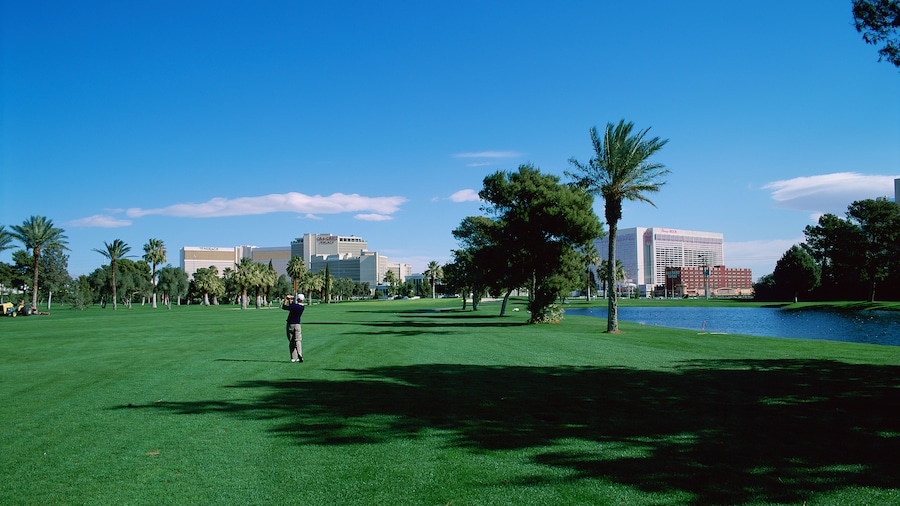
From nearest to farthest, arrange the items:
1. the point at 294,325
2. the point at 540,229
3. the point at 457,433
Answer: the point at 457,433 < the point at 294,325 < the point at 540,229

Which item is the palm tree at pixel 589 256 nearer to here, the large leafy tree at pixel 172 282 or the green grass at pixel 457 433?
the green grass at pixel 457 433

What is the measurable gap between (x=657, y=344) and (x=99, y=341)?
79.3 feet

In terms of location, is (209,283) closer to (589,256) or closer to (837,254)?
(589,256)

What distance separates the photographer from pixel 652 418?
8.48 metres

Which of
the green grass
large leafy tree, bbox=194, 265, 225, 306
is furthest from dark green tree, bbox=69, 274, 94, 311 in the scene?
the green grass

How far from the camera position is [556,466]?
6.26 meters

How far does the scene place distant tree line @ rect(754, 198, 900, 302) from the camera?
7581 cm

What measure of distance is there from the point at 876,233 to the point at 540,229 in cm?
6585

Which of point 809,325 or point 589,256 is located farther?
point 589,256

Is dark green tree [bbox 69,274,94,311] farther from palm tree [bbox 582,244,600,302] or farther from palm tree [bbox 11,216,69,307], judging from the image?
palm tree [bbox 582,244,600,302]

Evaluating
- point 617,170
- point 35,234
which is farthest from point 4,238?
point 617,170

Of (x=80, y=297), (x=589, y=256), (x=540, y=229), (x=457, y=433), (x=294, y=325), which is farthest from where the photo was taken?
(x=80, y=297)

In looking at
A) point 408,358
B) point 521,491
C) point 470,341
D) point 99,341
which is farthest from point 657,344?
point 99,341

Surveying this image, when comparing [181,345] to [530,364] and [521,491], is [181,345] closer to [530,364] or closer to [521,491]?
[530,364]
